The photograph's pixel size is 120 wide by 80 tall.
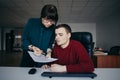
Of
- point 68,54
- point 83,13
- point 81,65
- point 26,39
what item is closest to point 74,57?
point 68,54

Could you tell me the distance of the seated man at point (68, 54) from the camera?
1.27 meters

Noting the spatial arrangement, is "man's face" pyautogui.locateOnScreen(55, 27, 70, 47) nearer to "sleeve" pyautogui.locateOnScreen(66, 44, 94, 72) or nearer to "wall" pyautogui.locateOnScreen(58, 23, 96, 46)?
"sleeve" pyautogui.locateOnScreen(66, 44, 94, 72)

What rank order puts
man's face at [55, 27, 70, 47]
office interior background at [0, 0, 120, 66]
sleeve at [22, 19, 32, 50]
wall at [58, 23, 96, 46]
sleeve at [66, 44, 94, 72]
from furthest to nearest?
wall at [58, 23, 96, 46]
office interior background at [0, 0, 120, 66]
sleeve at [22, 19, 32, 50]
man's face at [55, 27, 70, 47]
sleeve at [66, 44, 94, 72]

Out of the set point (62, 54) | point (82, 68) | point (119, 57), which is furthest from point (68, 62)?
point (119, 57)

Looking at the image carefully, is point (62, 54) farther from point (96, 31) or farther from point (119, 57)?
point (96, 31)

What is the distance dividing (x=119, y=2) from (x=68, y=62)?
4.46m

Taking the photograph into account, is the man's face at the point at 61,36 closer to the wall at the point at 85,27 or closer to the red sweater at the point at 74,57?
the red sweater at the point at 74,57

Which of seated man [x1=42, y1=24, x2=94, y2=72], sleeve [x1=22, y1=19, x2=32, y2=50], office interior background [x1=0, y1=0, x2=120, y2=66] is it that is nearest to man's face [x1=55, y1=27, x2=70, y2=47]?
seated man [x1=42, y1=24, x2=94, y2=72]

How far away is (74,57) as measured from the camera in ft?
4.82

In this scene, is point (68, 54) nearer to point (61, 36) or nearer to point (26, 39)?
point (61, 36)

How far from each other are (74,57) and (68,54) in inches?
2.5

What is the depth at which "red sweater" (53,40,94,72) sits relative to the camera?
127 cm

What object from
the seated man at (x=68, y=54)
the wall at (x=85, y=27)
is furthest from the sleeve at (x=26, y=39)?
the wall at (x=85, y=27)

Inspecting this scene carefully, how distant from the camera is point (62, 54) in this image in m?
1.51
